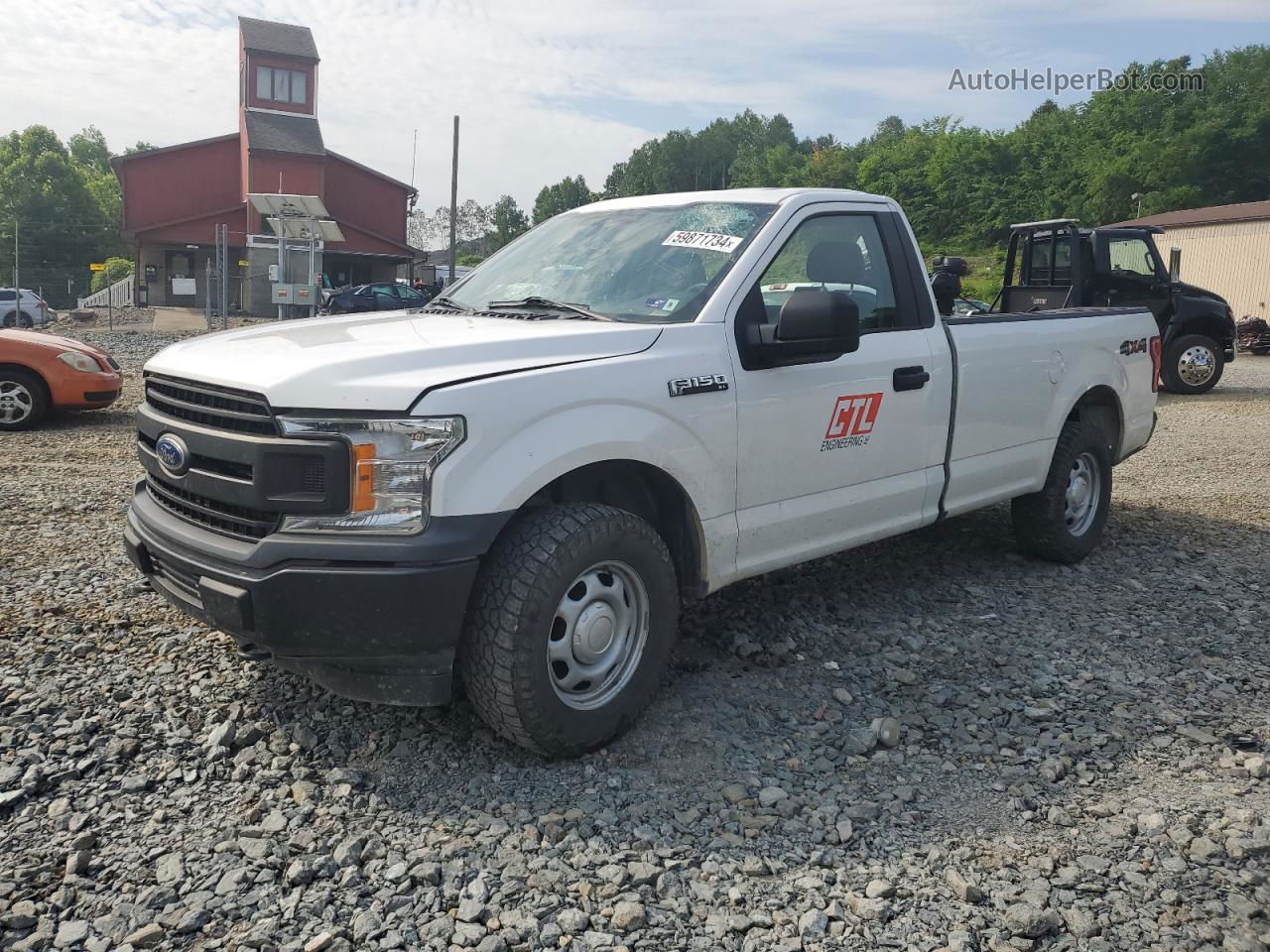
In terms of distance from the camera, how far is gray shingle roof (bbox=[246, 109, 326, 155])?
4309 centimetres

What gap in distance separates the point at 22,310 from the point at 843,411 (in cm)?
3348

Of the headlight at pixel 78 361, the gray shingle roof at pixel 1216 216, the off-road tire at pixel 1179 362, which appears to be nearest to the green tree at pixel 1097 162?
the gray shingle roof at pixel 1216 216

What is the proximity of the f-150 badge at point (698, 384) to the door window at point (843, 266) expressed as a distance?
0.60m

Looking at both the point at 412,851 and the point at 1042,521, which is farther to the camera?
the point at 1042,521

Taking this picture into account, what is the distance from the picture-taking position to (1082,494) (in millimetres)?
6180

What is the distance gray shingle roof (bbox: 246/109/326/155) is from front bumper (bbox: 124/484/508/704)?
44.1 meters

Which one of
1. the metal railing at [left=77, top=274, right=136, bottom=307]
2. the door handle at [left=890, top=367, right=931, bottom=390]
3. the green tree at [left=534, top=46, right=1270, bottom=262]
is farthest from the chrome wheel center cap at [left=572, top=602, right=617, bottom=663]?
the green tree at [left=534, top=46, right=1270, bottom=262]

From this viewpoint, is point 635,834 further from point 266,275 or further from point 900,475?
point 266,275

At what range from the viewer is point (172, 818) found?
3098mm

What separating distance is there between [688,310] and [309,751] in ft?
6.72

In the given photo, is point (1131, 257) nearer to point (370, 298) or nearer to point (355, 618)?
point (355, 618)

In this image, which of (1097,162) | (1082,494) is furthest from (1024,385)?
(1097,162)

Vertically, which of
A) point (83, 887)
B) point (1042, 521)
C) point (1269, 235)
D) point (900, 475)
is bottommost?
point (83, 887)

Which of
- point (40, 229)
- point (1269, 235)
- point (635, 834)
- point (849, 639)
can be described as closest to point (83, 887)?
point (635, 834)
